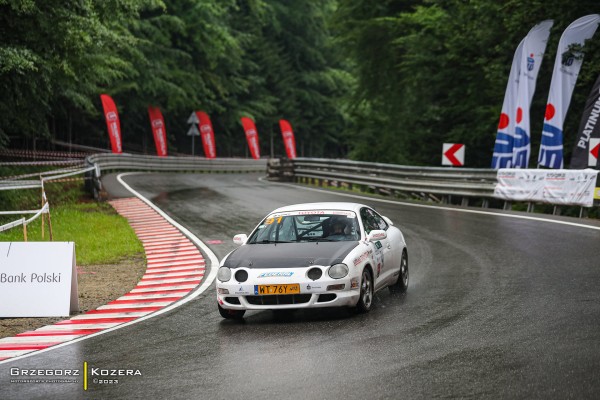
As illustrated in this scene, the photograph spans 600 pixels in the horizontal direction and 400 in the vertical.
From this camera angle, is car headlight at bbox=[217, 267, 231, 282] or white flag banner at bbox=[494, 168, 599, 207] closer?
car headlight at bbox=[217, 267, 231, 282]

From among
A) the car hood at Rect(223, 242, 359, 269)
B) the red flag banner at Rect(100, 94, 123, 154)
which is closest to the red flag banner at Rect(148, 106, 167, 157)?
the red flag banner at Rect(100, 94, 123, 154)

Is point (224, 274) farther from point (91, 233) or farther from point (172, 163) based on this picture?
point (172, 163)

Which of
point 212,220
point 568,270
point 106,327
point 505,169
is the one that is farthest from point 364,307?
point 505,169

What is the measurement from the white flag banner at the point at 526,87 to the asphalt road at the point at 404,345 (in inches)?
430

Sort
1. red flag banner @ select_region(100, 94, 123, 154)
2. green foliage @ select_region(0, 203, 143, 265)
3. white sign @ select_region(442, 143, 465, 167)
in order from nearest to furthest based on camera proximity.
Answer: green foliage @ select_region(0, 203, 143, 265), white sign @ select_region(442, 143, 465, 167), red flag banner @ select_region(100, 94, 123, 154)

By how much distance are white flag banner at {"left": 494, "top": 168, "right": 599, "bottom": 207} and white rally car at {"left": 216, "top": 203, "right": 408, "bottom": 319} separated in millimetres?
9804

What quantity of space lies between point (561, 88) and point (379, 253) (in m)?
14.4

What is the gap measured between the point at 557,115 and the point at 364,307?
14.9 meters

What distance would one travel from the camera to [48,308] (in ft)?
39.1

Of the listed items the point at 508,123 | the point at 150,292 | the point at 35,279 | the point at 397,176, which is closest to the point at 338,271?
the point at 35,279

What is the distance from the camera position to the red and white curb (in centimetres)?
1038

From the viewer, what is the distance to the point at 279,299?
10.7 m

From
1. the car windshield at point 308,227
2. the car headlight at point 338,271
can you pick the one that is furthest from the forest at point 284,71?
the car headlight at point 338,271

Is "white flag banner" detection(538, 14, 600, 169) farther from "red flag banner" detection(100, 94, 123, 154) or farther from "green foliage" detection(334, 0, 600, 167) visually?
"red flag banner" detection(100, 94, 123, 154)
